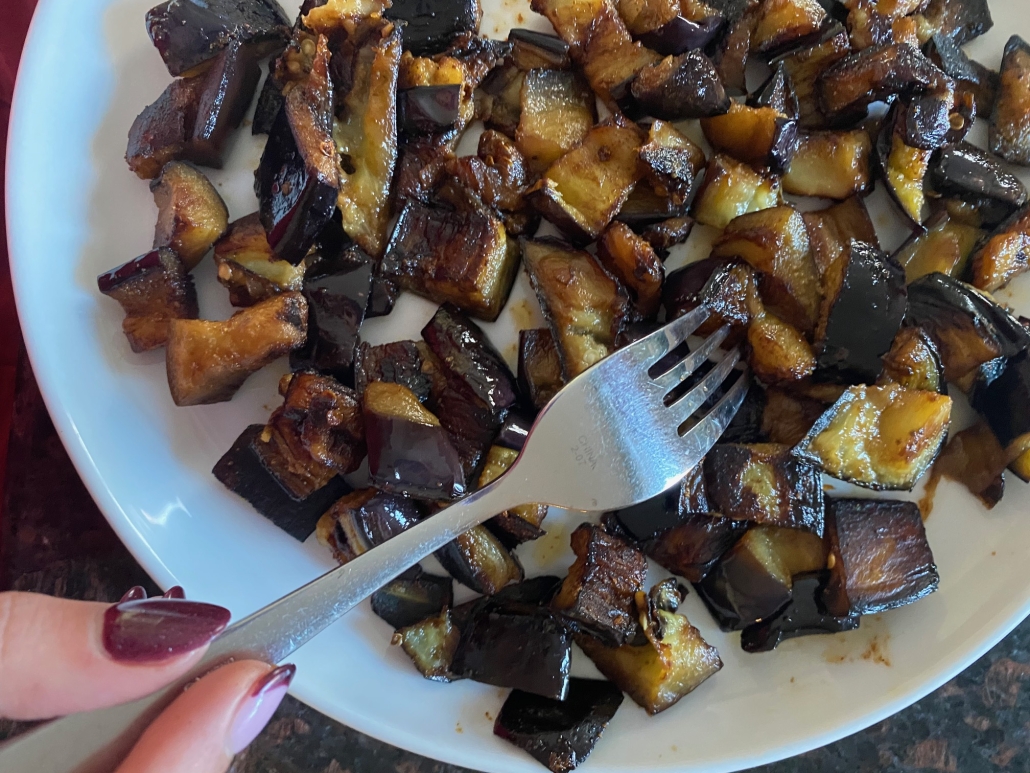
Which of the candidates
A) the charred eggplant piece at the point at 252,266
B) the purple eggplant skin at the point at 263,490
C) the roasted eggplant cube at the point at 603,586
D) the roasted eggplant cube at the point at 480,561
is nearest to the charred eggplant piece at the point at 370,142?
the charred eggplant piece at the point at 252,266

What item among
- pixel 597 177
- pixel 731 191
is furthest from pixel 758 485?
pixel 597 177

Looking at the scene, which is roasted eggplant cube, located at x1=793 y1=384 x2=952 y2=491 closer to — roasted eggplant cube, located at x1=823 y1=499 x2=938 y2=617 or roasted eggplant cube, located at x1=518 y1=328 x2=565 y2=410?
roasted eggplant cube, located at x1=823 y1=499 x2=938 y2=617

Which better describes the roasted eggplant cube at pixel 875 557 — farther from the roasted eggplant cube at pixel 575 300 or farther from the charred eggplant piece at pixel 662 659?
the roasted eggplant cube at pixel 575 300

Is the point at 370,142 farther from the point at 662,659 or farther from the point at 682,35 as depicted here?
the point at 662,659

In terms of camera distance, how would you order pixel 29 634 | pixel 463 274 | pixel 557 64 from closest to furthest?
pixel 29 634 < pixel 463 274 < pixel 557 64

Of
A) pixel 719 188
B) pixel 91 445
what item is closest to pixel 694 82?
pixel 719 188

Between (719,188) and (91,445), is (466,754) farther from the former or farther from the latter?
(719,188)
